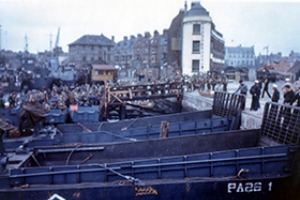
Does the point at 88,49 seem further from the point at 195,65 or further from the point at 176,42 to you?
the point at 195,65

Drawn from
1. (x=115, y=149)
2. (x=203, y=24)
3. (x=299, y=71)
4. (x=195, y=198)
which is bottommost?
(x=195, y=198)

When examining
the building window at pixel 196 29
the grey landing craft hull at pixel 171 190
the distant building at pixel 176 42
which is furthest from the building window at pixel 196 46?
the grey landing craft hull at pixel 171 190

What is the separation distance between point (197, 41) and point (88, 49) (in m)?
30.6

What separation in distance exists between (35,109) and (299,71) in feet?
51.9

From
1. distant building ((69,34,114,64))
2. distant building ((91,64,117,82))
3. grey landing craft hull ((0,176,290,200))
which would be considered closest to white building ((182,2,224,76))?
distant building ((91,64,117,82))

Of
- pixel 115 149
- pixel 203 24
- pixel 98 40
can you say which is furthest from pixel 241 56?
pixel 115 149

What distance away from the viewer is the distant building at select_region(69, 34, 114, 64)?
5556cm

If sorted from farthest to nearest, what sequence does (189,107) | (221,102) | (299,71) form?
1. (299,71)
2. (189,107)
3. (221,102)

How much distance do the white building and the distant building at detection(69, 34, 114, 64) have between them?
2792 centimetres

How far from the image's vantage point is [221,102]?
Answer: 11.4m

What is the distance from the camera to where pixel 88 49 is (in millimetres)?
55875

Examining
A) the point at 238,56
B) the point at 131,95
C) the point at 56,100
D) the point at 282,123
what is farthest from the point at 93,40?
the point at 282,123

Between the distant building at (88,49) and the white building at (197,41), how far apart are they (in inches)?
1099

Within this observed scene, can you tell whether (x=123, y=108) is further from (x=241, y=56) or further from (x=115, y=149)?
(x=241, y=56)
